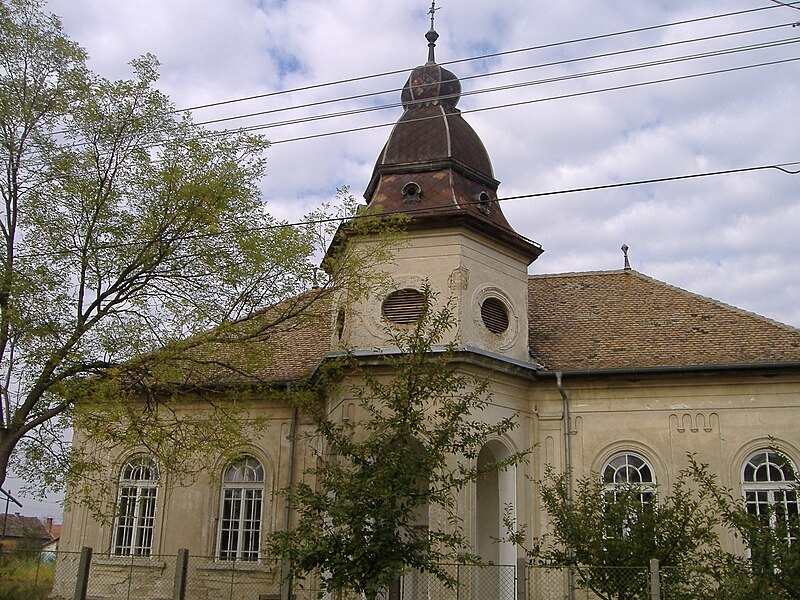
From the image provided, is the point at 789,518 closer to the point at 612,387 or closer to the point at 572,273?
the point at 612,387

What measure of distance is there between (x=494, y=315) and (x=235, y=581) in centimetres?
779

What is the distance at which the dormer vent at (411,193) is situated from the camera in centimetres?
1758

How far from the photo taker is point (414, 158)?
60.1 ft

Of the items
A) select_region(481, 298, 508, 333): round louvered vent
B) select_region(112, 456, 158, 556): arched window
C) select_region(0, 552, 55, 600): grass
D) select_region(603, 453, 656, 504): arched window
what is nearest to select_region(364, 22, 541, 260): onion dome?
select_region(481, 298, 508, 333): round louvered vent

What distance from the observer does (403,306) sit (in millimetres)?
16688

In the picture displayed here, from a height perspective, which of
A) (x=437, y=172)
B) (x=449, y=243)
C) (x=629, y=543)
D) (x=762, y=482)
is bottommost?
(x=629, y=543)

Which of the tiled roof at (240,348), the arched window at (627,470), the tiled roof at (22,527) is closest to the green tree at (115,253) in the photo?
the tiled roof at (240,348)

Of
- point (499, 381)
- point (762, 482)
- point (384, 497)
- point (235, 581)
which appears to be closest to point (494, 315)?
point (499, 381)

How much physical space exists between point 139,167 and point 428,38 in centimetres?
975

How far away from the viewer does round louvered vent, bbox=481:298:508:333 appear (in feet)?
55.9

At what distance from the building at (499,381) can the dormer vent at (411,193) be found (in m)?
0.03

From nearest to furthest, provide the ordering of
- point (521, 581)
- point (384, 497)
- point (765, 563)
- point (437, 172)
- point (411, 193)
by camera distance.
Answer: point (384, 497), point (765, 563), point (521, 581), point (411, 193), point (437, 172)

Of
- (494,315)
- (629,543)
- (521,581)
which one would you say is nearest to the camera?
(629,543)

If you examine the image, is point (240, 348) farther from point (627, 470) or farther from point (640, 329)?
point (640, 329)
